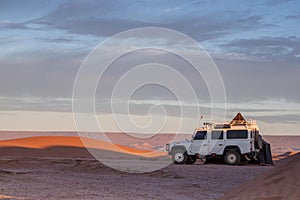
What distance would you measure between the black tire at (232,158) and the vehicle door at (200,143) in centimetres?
110

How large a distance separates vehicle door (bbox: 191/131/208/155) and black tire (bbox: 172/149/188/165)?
1.83 ft

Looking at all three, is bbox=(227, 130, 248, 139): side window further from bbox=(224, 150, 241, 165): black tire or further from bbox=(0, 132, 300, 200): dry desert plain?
bbox=(0, 132, 300, 200): dry desert plain

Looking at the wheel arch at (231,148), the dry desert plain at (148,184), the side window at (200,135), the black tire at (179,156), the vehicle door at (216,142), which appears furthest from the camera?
the black tire at (179,156)

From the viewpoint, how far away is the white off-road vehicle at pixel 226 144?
1205 inches

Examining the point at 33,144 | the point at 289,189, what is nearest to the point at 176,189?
the point at 289,189

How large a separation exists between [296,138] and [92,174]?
319 feet

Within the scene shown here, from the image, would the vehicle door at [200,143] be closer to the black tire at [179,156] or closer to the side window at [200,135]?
the side window at [200,135]

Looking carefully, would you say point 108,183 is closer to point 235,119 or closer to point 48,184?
point 48,184

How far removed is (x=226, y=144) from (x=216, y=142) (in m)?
0.52

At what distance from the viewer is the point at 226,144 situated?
3081 centimetres

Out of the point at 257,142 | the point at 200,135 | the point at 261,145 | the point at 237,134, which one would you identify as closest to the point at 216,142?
the point at 200,135

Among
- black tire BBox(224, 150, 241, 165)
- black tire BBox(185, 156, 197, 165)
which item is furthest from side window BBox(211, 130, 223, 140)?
black tire BBox(185, 156, 197, 165)

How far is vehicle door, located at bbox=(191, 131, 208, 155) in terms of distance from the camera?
102ft

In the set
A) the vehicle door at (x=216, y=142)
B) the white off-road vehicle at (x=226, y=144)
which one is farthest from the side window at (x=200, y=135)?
the vehicle door at (x=216, y=142)
